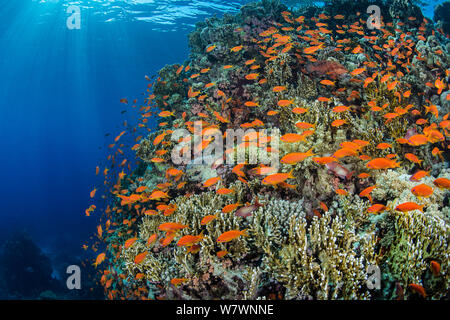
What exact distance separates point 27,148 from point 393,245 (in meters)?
208

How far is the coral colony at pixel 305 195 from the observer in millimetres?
3125

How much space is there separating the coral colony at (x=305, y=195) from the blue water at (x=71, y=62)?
16.7ft

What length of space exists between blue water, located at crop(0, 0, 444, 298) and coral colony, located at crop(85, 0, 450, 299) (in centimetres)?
510

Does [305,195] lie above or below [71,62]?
below

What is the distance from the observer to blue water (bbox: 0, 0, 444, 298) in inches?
1027

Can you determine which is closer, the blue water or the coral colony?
the coral colony

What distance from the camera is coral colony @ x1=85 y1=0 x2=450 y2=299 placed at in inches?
123

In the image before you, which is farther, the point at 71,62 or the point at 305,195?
the point at 71,62

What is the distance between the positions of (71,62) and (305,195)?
5576 centimetres

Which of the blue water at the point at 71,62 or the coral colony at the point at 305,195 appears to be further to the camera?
the blue water at the point at 71,62

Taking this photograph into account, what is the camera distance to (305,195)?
4762 millimetres
